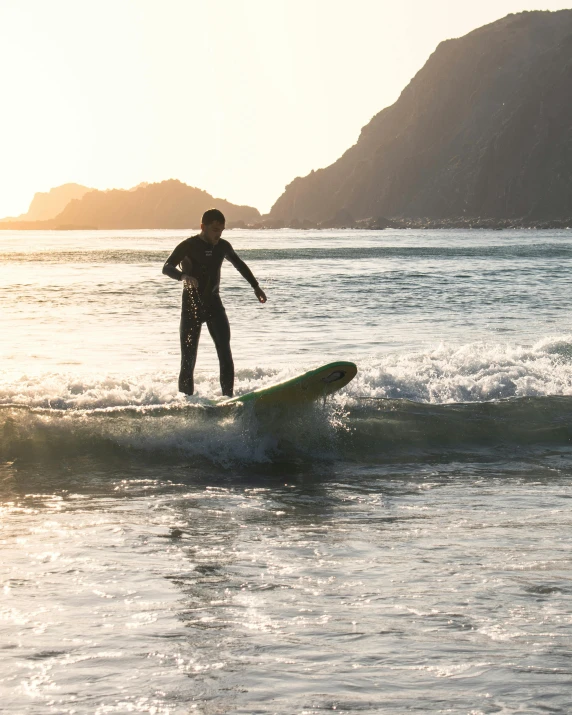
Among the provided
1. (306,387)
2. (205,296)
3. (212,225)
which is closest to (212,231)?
(212,225)

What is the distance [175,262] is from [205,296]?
19.3 inches

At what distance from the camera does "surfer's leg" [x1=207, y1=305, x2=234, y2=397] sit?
8922mm

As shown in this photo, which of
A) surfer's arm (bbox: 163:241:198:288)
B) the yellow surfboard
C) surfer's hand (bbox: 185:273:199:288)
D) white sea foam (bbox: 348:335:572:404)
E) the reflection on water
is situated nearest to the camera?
the reflection on water

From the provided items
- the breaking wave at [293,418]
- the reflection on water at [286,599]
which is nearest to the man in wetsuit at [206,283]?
the breaking wave at [293,418]

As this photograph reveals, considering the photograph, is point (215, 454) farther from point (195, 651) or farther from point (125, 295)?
point (125, 295)

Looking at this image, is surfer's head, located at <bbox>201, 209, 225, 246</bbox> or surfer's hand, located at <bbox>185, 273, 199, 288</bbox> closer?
surfer's hand, located at <bbox>185, 273, 199, 288</bbox>

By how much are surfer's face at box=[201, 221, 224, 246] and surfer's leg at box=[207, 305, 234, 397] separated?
684 mm

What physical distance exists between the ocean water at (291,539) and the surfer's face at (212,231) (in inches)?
63.0

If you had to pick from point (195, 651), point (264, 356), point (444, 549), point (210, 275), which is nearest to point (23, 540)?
point (195, 651)

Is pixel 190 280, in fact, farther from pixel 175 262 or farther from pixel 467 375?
pixel 467 375

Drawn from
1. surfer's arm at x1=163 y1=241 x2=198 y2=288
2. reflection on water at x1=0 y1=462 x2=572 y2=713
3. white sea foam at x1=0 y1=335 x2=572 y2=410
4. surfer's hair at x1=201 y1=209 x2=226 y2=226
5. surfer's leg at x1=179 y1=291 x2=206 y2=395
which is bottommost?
reflection on water at x1=0 y1=462 x2=572 y2=713

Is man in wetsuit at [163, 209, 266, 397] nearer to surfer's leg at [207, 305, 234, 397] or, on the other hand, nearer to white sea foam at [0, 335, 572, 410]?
surfer's leg at [207, 305, 234, 397]

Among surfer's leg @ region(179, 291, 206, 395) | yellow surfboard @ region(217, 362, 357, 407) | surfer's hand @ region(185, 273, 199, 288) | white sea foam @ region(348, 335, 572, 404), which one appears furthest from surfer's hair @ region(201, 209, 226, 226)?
white sea foam @ region(348, 335, 572, 404)

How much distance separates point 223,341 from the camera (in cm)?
895
